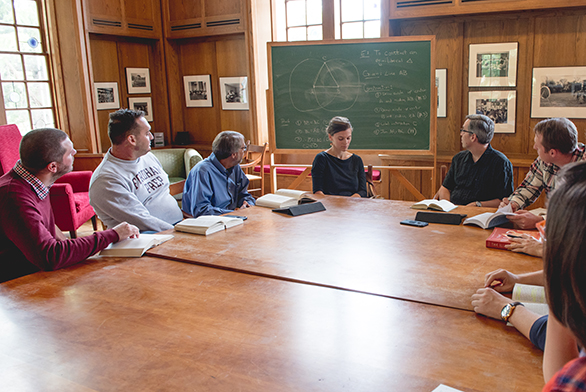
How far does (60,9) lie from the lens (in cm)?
583

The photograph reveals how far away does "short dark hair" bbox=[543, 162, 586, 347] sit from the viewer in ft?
2.56

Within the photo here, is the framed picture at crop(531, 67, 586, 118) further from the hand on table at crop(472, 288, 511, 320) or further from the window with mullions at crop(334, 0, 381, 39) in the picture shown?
the hand on table at crop(472, 288, 511, 320)

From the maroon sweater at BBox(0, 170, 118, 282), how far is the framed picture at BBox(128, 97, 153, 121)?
16.4ft

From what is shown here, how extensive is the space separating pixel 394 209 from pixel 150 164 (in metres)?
1.68

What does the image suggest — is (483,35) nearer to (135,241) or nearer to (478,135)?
(478,135)

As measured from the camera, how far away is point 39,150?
2.14 m

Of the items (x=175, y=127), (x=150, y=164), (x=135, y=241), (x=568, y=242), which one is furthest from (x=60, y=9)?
(x=568, y=242)

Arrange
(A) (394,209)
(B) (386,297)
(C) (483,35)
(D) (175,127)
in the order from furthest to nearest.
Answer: (D) (175,127) < (C) (483,35) < (A) (394,209) < (B) (386,297)

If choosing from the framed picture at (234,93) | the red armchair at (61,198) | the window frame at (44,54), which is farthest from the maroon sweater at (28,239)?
the framed picture at (234,93)

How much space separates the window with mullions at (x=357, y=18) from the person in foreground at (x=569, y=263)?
5524 mm

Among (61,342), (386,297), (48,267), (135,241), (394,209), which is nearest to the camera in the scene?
(61,342)

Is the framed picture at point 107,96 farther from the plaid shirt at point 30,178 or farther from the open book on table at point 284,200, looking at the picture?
the plaid shirt at point 30,178

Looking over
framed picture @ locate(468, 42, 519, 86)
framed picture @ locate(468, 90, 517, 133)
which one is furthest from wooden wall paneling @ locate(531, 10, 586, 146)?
framed picture @ locate(468, 90, 517, 133)

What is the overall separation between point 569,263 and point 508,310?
0.74 metres
